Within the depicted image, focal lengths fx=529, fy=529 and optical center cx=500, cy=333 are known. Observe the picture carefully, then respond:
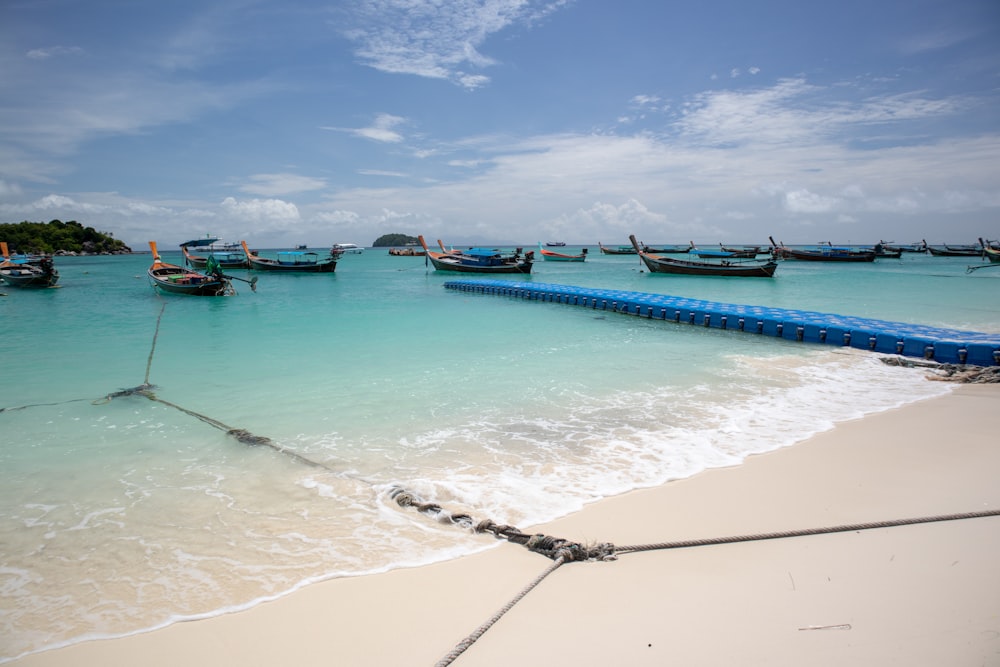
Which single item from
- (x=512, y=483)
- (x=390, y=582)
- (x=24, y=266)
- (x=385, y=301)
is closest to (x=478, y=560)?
(x=390, y=582)

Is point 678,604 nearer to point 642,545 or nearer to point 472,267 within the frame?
point 642,545

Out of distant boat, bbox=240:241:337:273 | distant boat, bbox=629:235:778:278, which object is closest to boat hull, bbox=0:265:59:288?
distant boat, bbox=240:241:337:273

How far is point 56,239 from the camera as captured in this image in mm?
96000

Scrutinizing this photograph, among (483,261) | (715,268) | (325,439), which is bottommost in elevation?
(325,439)

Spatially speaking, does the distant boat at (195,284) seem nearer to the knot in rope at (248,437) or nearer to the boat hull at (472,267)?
the boat hull at (472,267)

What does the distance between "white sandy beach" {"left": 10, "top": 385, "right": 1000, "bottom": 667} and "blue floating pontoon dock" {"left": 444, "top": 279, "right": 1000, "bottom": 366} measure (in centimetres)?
701

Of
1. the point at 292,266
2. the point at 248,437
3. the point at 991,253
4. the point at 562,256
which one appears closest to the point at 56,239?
the point at 292,266

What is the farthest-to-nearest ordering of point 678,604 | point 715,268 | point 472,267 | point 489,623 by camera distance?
point 472,267, point 715,268, point 678,604, point 489,623

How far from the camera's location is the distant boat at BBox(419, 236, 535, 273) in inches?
1556

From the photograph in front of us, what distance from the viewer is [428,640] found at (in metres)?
2.81

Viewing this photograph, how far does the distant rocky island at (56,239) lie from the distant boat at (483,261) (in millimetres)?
74394

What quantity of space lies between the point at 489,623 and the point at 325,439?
13.4ft

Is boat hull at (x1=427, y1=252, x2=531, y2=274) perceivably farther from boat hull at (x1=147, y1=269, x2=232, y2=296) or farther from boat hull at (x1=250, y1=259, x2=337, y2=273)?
boat hull at (x1=147, y1=269, x2=232, y2=296)

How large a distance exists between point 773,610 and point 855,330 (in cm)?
1084
